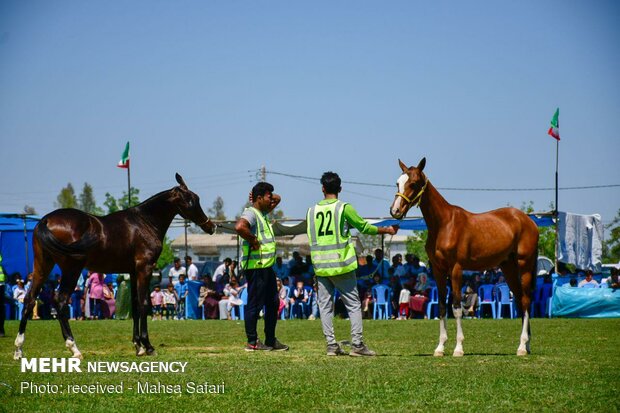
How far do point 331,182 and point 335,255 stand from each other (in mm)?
1013

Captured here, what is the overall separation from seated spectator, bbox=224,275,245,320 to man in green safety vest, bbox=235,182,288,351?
1425 cm

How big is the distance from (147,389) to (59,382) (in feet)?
3.63

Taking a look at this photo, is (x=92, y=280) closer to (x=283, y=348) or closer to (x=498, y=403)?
(x=283, y=348)

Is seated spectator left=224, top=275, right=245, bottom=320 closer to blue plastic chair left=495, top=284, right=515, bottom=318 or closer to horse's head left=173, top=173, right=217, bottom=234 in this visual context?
blue plastic chair left=495, top=284, right=515, bottom=318

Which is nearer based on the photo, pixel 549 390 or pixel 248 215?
pixel 549 390

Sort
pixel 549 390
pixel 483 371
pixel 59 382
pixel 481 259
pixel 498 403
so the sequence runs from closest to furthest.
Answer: pixel 498 403, pixel 549 390, pixel 59 382, pixel 483 371, pixel 481 259

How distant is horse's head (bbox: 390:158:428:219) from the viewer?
11.4m

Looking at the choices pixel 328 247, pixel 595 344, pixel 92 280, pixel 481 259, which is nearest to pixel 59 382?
pixel 328 247

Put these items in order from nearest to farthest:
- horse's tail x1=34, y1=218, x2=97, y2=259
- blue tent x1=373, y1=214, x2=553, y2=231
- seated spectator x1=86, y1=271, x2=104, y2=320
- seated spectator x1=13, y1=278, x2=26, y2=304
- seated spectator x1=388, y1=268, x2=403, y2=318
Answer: horse's tail x1=34, y1=218, x2=97, y2=259
seated spectator x1=388, y1=268, x2=403, y2=318
blue tent x1=373, y1=214, x2=553, y2=231
seated spectator x1=13, y1=278, x2=26, y2=304
seated spectator x1=86, y1=271, x2=104, y2=320

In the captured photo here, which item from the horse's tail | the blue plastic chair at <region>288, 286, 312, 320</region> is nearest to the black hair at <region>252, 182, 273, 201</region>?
the horse's tail

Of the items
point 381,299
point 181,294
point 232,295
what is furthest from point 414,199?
point 181,294

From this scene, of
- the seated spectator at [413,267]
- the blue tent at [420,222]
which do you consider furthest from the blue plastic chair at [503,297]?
the blue tent at [420,222]

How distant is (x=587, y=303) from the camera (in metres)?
23.8

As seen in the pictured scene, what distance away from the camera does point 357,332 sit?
36.7 ft
